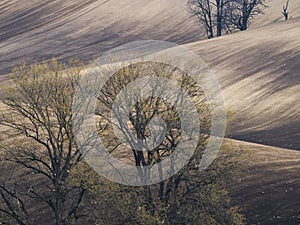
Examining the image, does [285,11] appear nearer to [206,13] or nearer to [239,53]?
[206,13]

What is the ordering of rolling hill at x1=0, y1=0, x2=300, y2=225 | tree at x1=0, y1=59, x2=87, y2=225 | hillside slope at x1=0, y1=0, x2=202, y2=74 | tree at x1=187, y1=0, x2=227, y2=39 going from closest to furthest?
tree at x1=0, y1=59, x2=87, y2=225 < rolling hill at x1=0, y1=0, x2=300, y2=225 < tree at x1=187, y1=0, x2=227, y2=39 < hillside slope at x1=0, y1=0, x2=202, y2=74

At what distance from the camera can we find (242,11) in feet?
229

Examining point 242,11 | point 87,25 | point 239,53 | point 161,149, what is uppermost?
point 161,149

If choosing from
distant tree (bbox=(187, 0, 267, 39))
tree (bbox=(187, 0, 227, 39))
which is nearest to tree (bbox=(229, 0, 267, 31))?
distant tree (bbox=(187, 0, 267, 39))

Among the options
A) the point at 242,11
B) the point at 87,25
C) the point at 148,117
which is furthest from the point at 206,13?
the point at 148,117

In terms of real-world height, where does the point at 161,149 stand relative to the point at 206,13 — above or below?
above

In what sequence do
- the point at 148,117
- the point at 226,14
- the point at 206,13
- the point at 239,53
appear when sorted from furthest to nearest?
the point at 206,13
the point at 226,14
the point at 239,53
the point at 148,117

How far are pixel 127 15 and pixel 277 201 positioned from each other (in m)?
54.9

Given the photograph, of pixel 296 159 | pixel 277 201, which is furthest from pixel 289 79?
pixel 277 201

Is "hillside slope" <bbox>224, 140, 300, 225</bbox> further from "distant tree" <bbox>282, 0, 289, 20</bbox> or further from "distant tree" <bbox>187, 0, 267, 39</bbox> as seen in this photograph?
"distant tree" <bbox>282, 0, 289, 20</bbox>

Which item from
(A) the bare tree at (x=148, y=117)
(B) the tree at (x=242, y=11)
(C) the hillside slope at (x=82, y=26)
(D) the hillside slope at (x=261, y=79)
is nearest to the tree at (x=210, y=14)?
(B) the tree at (x=242, y=11)

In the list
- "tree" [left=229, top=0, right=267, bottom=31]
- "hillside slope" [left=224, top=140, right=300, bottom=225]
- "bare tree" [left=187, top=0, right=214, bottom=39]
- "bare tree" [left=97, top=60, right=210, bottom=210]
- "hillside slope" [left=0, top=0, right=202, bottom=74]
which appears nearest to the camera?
"bare tree" [left=97, top=60, right=210, bottom=210]

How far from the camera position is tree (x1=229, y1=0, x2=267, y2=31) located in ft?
227

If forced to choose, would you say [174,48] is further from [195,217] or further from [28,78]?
[195,217]
